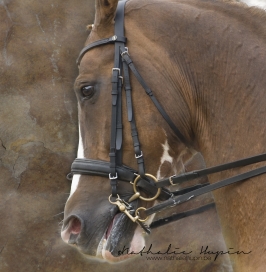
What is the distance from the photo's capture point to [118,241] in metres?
1.96

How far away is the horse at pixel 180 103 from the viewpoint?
1844mm

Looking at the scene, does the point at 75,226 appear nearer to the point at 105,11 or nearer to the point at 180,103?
the point at 180,103

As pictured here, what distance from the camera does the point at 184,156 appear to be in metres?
2.14

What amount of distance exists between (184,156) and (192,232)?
1288 millimetres

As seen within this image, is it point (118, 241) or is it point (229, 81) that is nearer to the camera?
point (229, 81)

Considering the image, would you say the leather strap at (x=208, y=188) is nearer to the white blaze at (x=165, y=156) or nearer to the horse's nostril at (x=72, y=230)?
the white blaze at (x=165, y=156)

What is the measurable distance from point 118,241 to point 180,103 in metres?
0.70

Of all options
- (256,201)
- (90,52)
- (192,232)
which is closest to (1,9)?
(90,52)

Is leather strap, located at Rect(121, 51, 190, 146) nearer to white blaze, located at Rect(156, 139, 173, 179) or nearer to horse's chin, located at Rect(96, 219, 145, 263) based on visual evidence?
white blaze, located at Rect(156, 139, 173, 179)

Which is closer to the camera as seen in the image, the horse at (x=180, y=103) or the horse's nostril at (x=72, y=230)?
the horse at (x=180, y=103)

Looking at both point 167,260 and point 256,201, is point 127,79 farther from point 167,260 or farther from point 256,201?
point 167,260

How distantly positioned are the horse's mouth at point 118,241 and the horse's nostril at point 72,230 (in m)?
0.13

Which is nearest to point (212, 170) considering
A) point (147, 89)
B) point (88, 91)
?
point (147, 89)

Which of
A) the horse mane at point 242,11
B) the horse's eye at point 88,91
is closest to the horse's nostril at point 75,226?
the horse's eye at point 88,91
